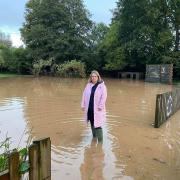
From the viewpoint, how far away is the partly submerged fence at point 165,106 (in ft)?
30.2

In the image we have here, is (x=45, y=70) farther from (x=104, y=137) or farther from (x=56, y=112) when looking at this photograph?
(x=104, y=137)

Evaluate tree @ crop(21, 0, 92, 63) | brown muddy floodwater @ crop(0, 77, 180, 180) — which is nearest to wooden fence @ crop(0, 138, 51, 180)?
brown muddy floodwater @ crop(0, 77, 180, 180)

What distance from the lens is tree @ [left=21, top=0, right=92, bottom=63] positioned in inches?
1428

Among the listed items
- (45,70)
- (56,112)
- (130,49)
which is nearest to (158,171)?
(56,112)

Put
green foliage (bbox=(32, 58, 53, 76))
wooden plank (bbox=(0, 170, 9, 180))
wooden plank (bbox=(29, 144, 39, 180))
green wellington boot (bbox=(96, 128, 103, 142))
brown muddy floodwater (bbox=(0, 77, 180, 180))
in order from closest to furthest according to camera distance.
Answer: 1. wooden plank (bbox=(0, 170, 9, 180))
2. wooden plank (bbox=(29, 144, 39, 180))
3. brown muddy floodwater (bbox=(0, 77, 180, 180))
4. green wellington boot (bbox=(96, 128, 103, 142))
5. green foliage (bbox=(32, 58, 53, 76))

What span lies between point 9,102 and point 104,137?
283 inches

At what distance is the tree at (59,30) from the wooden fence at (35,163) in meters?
33.1

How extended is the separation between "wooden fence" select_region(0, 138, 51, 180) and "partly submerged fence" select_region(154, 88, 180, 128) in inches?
240

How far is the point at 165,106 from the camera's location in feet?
33.2

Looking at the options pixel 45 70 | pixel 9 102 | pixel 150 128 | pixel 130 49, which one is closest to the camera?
pixel 150 128

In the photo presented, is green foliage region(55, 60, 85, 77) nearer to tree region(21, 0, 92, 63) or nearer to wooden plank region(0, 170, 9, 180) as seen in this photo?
tree region(21, 0, 92, 63)

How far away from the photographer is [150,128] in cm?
947

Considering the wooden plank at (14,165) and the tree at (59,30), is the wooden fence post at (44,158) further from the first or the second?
the tree at (59,30)

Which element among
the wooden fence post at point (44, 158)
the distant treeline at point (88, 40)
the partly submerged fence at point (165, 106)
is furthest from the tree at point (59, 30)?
the wooden fence post at point (44, 158)
